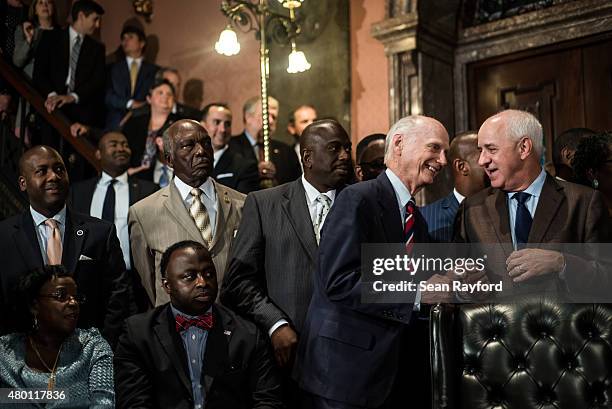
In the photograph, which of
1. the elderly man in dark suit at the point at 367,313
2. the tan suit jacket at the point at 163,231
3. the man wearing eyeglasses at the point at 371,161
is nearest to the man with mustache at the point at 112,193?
the tan suit jacket at the point at 163,231

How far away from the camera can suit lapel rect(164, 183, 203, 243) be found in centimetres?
403

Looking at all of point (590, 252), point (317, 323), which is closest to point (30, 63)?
point (317, 323)

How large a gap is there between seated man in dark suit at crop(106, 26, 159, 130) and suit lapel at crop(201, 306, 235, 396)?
460 centimetres

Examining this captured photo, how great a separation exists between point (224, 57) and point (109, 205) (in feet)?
11.4

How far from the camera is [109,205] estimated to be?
5.29 m

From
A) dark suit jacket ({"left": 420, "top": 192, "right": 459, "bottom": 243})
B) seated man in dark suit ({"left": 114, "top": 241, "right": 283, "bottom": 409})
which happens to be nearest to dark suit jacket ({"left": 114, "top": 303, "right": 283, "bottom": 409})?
seated man in dark suit ({"left": 114, "top": 241, "right": 283, "bottom": 409})

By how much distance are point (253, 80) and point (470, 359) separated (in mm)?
5773

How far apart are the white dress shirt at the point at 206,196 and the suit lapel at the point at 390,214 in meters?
1.18

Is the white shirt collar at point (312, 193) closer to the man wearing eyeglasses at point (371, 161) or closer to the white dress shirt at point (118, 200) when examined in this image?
the man wearing eyeglasses at point (371, 161)

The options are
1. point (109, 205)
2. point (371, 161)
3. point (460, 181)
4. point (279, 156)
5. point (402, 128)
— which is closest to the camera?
point (402, 128)

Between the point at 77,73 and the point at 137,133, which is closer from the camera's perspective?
the point at 137,133

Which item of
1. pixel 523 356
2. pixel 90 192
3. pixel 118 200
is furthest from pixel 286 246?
pixel 90 192

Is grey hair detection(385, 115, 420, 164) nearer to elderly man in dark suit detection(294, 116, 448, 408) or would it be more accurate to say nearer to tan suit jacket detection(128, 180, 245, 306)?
elderly man in dark suit detection(294, 116, 448, 408)

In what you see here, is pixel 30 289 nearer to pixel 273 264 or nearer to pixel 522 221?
pixel 273 264
